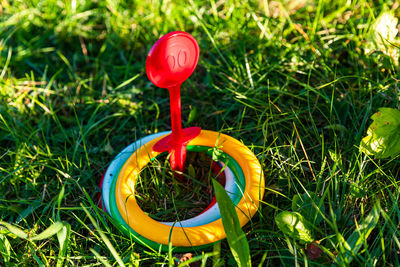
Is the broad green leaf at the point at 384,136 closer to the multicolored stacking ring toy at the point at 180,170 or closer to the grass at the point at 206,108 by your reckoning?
the grass at the point at 206,108

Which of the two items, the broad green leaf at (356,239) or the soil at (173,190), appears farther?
→ the soil at (173,190)

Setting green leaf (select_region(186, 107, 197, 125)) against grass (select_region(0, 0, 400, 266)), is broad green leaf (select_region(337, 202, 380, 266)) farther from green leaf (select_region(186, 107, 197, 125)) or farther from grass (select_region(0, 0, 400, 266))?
green leaf (select_region(186, 107, 197, 125))

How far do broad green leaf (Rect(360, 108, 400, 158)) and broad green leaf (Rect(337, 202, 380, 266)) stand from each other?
35 centimetres

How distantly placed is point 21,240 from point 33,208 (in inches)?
6.8

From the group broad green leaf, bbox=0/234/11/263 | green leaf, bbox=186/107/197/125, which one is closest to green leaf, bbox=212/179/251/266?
green leaf, bbox=186/107/197/125

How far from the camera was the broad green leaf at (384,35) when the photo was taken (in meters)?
2.13

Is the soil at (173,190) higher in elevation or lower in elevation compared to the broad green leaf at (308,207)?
lower

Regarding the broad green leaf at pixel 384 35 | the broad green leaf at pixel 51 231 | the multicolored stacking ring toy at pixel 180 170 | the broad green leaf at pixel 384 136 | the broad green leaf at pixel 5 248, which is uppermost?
the broad green leaf at pixel 384 35

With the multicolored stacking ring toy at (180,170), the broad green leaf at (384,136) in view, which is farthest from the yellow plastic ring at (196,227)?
the broad green leaf at (384,136)

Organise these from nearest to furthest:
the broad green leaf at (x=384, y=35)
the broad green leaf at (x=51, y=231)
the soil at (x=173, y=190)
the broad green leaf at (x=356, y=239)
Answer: the broad green leaf at (x=356, y=239), the broad green leaf at (x=51, y=231), the soil at (x=173, y=190), the broad green leaf at (x=384, y=35)

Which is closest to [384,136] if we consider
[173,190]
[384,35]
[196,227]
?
[384,35]

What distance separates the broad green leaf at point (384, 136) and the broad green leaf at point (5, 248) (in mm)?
1595

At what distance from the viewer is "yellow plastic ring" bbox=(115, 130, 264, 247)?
162cm

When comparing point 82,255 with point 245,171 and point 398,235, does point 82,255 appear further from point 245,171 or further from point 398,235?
point 398,235
